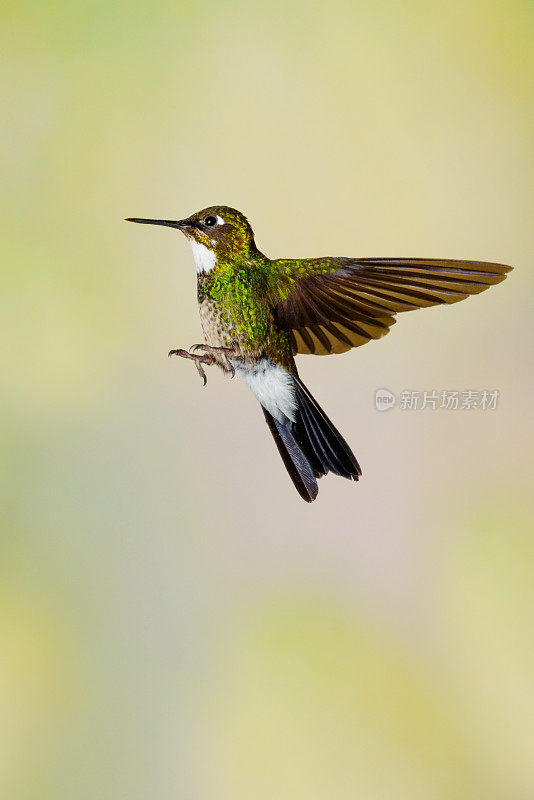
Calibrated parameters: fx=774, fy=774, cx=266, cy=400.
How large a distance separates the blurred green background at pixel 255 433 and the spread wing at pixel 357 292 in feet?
0.48

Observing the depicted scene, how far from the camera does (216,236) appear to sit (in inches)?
41.9

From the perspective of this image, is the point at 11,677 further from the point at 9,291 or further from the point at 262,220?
the point at 262,220

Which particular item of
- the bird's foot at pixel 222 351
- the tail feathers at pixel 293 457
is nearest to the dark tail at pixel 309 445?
the tail feathers at pixel 293 457

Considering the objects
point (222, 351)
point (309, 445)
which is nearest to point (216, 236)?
point (222, 351)

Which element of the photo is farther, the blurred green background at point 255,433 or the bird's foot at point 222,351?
the blurred green background at point 255,433

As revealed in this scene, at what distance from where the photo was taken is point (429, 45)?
140cm

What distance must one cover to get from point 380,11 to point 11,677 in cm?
132

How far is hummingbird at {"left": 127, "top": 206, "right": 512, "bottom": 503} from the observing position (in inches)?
39.9

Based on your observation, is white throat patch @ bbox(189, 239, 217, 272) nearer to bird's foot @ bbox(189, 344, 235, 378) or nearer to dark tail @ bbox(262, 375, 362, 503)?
bird's foot @ bbox(189, 344, 235, 378)

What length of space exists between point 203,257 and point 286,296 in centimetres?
13

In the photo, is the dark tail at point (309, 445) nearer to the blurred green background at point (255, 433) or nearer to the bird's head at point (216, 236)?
the blurred green background at point (255, 433)

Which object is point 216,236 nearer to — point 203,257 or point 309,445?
point 203,257

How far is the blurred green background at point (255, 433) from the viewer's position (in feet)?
4.13

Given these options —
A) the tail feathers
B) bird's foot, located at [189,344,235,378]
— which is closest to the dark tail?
the tail feathers
